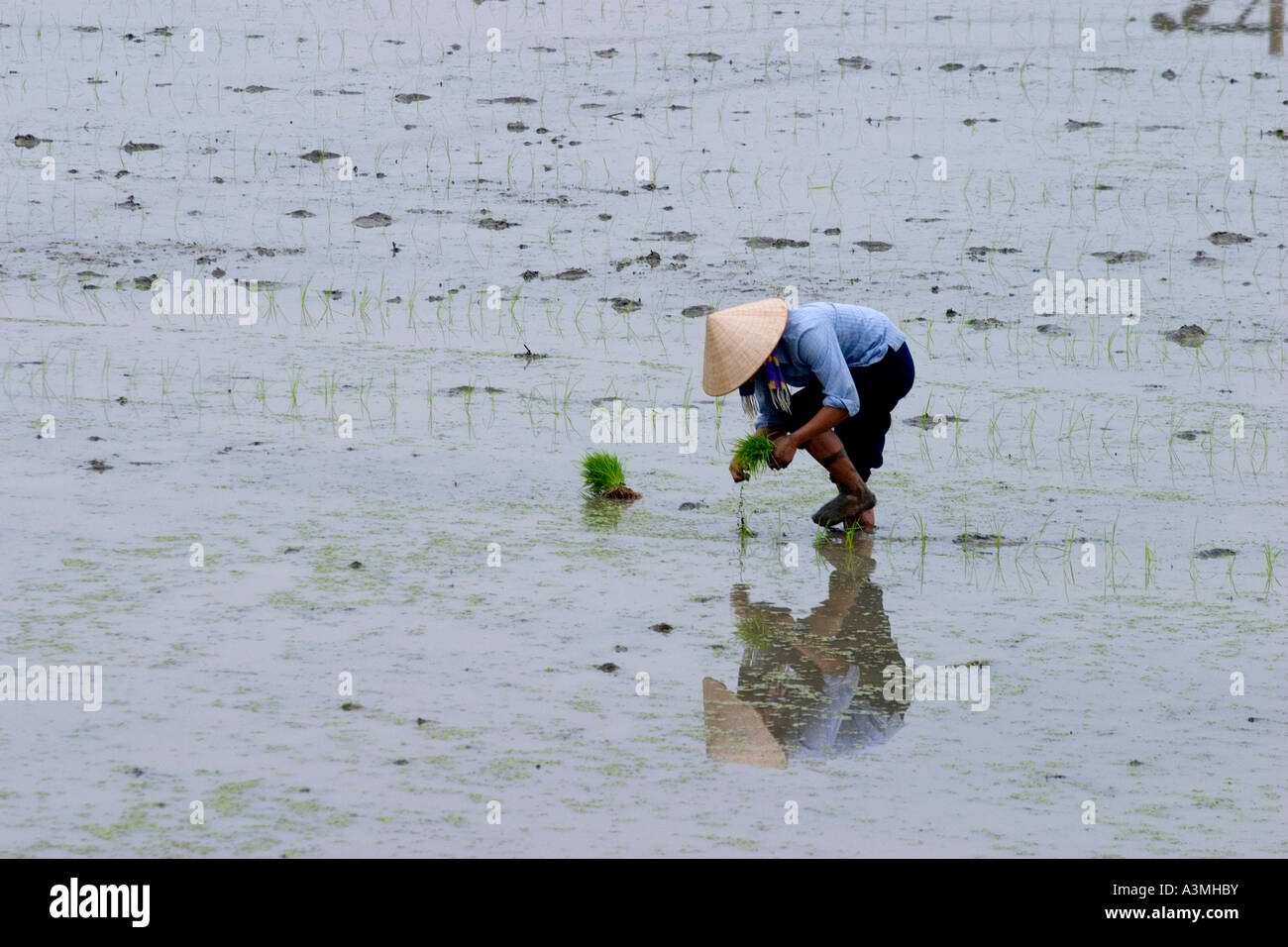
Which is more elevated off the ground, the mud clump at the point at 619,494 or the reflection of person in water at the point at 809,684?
the mud clump at the point at 619,494

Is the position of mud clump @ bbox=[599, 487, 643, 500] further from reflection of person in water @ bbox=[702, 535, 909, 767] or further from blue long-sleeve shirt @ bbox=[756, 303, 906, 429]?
reflection of person in water @ bbox=[702, 535, 909, 767]

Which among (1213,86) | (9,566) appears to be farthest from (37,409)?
(1213,86)

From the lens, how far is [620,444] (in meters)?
6.71

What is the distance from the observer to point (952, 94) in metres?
11.8

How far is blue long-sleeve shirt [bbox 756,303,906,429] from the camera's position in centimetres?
545

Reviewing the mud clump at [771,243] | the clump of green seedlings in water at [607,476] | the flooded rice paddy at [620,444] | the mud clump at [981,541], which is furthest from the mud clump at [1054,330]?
the clump of green seedlings in water at [607,476]

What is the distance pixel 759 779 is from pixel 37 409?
163 inches

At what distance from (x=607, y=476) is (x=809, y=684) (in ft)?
5.67

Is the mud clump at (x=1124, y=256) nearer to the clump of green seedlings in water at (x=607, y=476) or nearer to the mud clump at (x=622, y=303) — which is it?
the mud clump at (x=622, y=303)

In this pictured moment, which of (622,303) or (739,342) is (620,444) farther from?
(622,303)

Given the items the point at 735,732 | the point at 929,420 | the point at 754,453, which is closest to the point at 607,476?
the point at 754,453

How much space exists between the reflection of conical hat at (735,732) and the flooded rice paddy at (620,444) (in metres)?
0.02

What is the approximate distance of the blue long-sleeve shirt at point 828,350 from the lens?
5.45 meters
